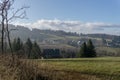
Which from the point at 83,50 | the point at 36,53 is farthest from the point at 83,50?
the point at 36,53

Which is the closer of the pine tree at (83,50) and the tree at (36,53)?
the tree at (36,53)

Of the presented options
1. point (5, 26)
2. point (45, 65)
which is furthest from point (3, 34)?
point (45, 65)

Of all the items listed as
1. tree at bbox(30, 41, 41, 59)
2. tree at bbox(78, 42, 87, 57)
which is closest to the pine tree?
tree at bbox(78, 42, 87, 57)

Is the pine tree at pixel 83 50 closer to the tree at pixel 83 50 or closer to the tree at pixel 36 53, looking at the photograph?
the tree at pixel 83 50

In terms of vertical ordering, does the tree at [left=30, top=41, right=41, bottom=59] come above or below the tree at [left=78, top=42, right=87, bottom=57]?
above

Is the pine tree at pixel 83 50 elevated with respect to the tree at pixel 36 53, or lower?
lower

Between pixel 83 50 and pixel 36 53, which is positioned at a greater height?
pixel 36 53

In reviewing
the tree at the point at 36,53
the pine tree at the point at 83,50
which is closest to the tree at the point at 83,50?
the pine tree at the point at 83,50

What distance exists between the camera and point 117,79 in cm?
2192

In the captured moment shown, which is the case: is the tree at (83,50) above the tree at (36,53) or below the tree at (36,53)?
below

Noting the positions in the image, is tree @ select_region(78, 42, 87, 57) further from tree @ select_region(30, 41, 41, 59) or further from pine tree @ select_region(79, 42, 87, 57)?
tree @ select_region(30, 41, 41, 59)

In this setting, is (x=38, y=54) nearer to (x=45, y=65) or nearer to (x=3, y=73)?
(x=45, y=65)

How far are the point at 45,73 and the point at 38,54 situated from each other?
3.06 ft

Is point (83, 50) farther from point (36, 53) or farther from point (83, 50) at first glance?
point (36, 53)
